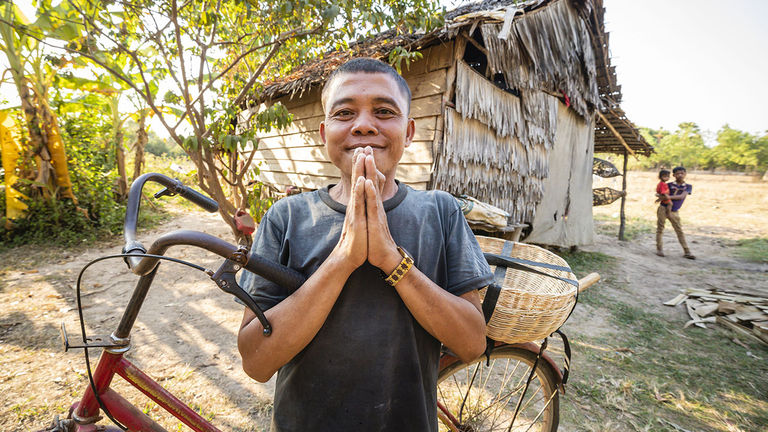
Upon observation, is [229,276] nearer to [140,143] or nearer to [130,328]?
[130,328]

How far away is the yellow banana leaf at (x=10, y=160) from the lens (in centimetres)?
593

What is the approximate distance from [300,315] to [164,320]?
12.5ft

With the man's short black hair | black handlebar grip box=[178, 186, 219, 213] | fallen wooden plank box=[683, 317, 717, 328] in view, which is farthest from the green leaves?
fallen wooden plank box=[683, 317, 717, 328]

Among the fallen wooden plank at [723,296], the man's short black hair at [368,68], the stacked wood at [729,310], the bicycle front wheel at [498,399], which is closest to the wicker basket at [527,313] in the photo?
the bicycle front wheel at [498,399]

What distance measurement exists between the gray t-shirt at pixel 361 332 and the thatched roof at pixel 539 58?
139 inches

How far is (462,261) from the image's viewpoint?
1.17 meters

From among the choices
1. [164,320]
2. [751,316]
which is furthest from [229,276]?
[751,316]

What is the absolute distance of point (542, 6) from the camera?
521 cm

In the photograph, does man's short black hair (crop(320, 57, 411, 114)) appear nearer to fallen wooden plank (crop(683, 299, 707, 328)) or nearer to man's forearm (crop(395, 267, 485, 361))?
man's forearm (crop(395, 267, 485, 361))

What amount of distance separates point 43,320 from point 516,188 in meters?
7.17

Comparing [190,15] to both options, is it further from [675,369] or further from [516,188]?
[675,369]

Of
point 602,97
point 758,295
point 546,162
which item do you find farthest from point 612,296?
point 602,97

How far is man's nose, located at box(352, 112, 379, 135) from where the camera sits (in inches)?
45.6

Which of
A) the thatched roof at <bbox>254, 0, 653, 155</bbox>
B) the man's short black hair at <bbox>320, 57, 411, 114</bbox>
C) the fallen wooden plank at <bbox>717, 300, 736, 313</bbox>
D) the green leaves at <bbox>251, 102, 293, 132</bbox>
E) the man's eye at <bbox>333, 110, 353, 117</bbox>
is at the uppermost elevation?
the thatched roof at <bbox>254, 0, 653, 155</bbox>
